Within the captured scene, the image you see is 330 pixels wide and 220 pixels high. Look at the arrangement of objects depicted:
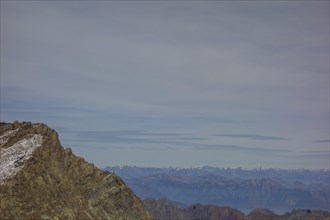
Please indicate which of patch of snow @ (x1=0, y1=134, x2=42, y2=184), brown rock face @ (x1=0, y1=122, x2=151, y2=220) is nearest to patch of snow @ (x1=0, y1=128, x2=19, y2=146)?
brown rock face @ (x1=0, y1=122, x2=151, y2=220)

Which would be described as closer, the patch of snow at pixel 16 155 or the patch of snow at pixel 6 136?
the patch of snow at pixel 16 155

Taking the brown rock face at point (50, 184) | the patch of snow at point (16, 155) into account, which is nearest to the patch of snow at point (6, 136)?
the brown rock face at point (50, 184)

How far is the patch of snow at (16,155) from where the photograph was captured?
91.4m

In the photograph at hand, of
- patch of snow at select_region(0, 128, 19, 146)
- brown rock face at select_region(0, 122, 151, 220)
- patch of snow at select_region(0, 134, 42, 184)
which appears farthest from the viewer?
patch of snow at select_region(0, 128, 19, 146)

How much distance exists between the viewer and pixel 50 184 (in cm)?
9431

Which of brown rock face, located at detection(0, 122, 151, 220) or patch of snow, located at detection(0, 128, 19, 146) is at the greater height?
patch of snow, located at detection(0, 128, 19, 146)

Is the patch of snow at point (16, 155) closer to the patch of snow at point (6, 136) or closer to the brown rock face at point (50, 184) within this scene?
the brown rock face at point (50, 184)

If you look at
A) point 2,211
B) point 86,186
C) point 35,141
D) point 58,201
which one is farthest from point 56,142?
point 2,211

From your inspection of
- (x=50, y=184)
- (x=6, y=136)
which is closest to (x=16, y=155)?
(x=50, y=184)

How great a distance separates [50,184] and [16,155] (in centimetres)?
1016

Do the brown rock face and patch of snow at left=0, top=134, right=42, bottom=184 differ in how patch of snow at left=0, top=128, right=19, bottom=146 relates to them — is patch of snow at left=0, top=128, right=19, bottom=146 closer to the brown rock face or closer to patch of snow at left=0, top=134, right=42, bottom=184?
the brown rock face

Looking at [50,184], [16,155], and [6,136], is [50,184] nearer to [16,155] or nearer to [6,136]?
[16,155]

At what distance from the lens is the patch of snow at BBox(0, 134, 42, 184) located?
300 feet

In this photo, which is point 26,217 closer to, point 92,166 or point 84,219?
point 84,219
